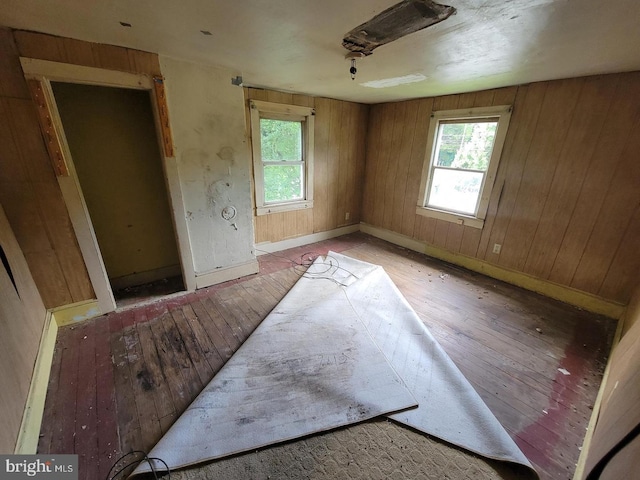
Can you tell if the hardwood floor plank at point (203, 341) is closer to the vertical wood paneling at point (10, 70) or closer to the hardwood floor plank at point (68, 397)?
the hardwood floor plank at point (68, 397)

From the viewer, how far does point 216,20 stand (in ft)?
4.76

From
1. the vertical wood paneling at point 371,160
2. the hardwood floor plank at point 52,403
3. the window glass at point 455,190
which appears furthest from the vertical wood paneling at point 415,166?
the hardwood floor plank at point 52,403

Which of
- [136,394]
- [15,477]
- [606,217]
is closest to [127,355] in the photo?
[136,394]

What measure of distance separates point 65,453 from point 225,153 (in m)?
2.47

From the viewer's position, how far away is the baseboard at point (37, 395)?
1.28m

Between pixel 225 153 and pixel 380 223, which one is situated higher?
pixel 225 153

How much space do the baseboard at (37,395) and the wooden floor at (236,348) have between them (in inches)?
1.9

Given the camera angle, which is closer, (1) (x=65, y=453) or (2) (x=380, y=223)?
(1) (x=65, y=453)

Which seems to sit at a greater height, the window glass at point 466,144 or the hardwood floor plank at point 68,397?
the window glass at point 466,144

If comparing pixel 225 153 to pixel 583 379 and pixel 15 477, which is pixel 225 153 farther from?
pixel 583 379

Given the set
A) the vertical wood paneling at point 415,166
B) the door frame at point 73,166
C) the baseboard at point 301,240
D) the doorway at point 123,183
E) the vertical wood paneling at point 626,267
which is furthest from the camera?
the baseboard at point 301,240

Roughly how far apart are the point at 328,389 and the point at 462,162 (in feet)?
10.6

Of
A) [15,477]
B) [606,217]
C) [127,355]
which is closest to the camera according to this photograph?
[15,477]

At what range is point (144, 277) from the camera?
301 cm
